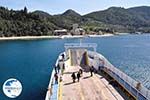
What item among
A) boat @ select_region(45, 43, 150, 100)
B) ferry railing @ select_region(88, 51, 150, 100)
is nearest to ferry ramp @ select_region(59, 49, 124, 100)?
boat @ select_region(45, 43, 150, 100)

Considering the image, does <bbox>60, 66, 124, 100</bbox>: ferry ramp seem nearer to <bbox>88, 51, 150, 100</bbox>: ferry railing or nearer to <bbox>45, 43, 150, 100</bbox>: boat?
<bbox>45, 43, 150, 100</bbox>: boat

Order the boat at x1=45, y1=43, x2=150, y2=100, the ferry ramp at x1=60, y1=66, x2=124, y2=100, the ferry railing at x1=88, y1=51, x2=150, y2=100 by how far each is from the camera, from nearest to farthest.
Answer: the ferry railing at x1=88, y1=51, x2=150, y2=100 < the boat at x1=45, y1=43, x2=150, y2=100 < the ferry ramp at x1=60, y1=66, x2=124, y2=100

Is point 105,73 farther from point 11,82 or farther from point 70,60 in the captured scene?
point 11,82

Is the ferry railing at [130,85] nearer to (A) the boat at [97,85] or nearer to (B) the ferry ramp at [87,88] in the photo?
(A) the boat at [97,85]

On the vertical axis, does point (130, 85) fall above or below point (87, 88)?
above

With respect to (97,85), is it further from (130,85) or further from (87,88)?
(130,85)

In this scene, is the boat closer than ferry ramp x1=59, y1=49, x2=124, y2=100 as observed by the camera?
Yes

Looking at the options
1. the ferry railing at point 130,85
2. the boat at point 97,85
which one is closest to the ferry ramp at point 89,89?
the boat at point 97,85

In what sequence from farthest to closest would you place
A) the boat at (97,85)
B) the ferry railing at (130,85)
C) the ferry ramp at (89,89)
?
the ferry ramp at (89,89) < the boat at (97,85) < the ferry railing at (130,85)

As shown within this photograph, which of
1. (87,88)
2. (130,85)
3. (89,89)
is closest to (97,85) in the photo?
(87,88)

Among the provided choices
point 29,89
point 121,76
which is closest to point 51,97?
point 121,76

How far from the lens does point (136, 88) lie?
27.8 meters

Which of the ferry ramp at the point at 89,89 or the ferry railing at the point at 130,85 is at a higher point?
the ferry railing at the point at 130,85

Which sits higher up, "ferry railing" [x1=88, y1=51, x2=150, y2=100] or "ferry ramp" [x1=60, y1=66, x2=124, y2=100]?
"ferry railing" [x1=88, y1=51, x2=150, y2=100]
